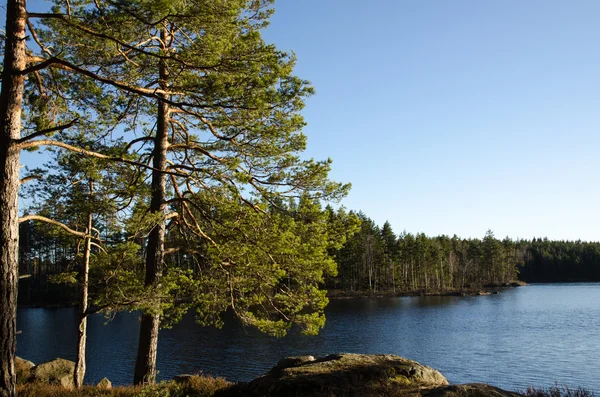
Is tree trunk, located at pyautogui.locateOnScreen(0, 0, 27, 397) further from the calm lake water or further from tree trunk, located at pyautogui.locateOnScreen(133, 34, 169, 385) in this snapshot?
the calm lake water

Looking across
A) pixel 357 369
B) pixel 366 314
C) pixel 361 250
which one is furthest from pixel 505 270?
pixel 357 369

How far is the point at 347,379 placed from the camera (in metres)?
9.52

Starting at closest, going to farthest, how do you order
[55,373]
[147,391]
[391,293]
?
[147,391] < [55,373] < [391,293]

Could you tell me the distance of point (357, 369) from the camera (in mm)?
9992

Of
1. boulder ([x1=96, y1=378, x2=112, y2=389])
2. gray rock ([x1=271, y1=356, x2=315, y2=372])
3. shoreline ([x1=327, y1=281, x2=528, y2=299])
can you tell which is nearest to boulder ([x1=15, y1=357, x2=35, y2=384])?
boulder ([x1=96, y1=378, x2=112, y2=389])

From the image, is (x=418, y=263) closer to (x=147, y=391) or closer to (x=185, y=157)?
(x=185, y=157)

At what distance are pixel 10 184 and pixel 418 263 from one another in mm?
90719

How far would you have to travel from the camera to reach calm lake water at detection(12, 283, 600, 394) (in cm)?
A: 2381

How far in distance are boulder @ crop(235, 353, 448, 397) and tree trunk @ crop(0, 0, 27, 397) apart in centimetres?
484

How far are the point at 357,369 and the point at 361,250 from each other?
71.2m

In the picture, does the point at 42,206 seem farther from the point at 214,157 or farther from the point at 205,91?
the point at 205,91

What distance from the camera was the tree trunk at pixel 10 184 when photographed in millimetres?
6402

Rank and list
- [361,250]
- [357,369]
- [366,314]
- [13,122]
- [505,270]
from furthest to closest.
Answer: [505,270] → [361,250] → [366,314] → [357,369] → [13,122]

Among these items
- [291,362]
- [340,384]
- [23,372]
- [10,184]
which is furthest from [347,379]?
[23,372]
